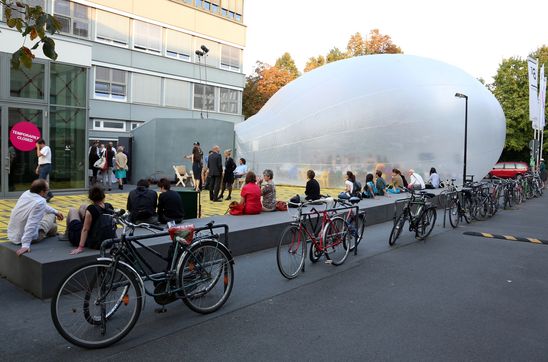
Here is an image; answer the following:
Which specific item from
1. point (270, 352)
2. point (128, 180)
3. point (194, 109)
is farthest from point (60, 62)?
point (194, 109)

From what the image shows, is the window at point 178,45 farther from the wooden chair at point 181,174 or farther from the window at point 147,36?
the wooden chair at point 181,174

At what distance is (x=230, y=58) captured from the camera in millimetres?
39875

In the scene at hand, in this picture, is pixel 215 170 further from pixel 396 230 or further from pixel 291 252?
pixel 291 252

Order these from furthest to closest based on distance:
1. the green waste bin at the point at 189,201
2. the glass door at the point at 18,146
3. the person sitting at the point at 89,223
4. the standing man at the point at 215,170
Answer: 1. the standing man at the point at 215,170
2. the glass door at the point at 18,146
3. the green waste bin at the point at 189,201
4. the person sitting at the point at 89,223

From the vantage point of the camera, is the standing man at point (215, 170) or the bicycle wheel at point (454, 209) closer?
the bicycle wheel at point (454, 209)

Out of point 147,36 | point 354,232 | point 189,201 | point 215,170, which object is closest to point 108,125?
point 147,36

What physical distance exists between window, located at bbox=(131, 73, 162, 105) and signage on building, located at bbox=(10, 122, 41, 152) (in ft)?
64.7

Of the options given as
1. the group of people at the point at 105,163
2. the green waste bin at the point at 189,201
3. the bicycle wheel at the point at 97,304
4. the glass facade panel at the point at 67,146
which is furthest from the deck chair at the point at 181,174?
the bicycle wheel at the point at 97,304

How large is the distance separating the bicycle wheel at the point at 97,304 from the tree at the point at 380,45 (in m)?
47.0

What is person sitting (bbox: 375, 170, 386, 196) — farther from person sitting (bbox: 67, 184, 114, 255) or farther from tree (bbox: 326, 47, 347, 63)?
tree (bbox: 326, 47, 347, 63)

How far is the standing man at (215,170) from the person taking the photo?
1365cm

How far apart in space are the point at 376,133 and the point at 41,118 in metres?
13.4

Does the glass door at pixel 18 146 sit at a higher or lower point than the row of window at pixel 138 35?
lower

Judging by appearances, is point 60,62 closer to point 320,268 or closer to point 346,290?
point 320,268
